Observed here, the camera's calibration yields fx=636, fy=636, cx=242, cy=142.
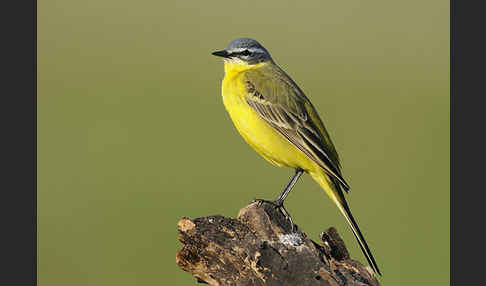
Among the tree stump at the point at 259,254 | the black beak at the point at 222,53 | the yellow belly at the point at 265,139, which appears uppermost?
the black beak at the point at 222,53

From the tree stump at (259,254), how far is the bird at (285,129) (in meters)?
0.71

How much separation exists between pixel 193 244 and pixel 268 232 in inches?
26.1

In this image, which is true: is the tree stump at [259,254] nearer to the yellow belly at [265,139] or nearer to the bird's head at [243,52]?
the yellow belly at [265,139]

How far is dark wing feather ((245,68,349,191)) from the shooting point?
21.0 feet

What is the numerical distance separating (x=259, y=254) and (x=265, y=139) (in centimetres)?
169

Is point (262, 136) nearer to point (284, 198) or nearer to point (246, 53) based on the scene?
point (284, 198)

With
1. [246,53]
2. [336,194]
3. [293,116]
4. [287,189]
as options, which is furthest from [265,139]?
[246,53]

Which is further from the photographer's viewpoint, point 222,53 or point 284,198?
point 222,53

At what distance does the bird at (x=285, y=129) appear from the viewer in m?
6.43

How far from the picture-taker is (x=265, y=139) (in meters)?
6.54

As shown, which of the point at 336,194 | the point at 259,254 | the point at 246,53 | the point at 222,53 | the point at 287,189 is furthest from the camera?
the point at 246,53

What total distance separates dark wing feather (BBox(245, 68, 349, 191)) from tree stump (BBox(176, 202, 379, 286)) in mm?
989

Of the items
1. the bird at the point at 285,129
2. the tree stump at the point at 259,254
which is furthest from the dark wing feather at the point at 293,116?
the tree stump at the point at 259,254

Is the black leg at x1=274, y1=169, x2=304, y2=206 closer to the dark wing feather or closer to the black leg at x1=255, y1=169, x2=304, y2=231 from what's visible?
the black leg at x1=255, y1=169, x2=304, y2=231
